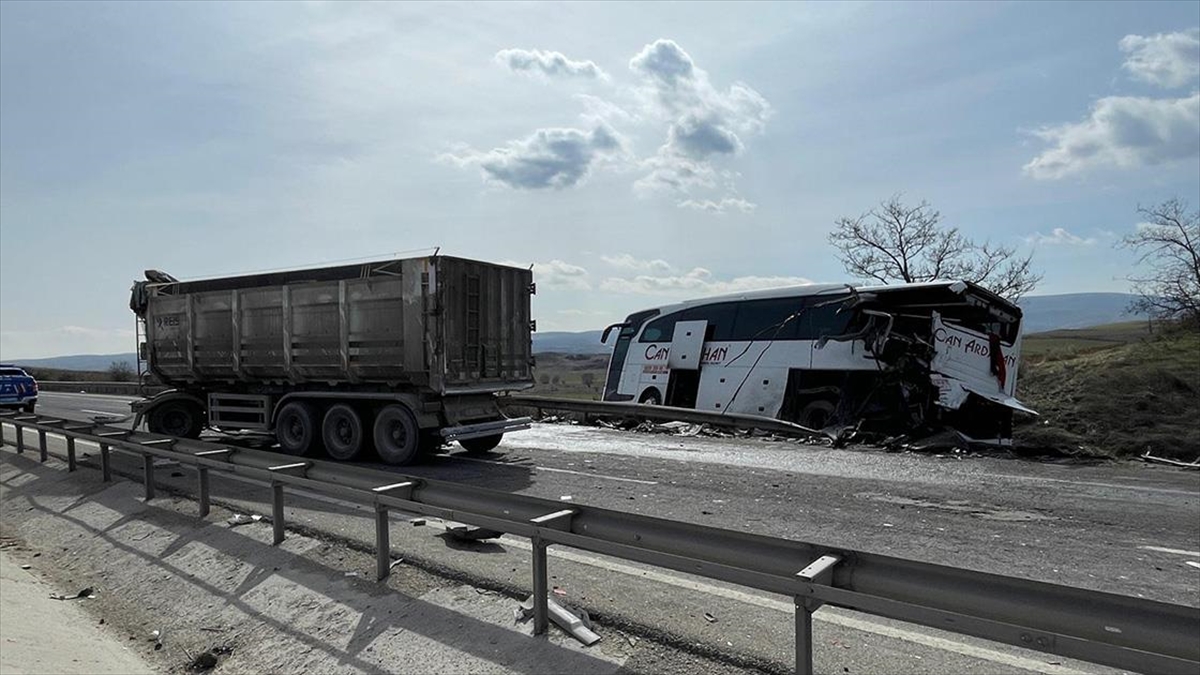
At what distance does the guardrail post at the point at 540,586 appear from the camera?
415 cm

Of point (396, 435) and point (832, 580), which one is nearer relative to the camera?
point (832, 580)

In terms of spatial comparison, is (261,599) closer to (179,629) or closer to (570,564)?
(179,629)

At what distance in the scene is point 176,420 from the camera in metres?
14.0

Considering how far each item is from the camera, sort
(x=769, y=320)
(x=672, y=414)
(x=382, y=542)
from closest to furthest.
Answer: (x=382, y=542)
(x=769, y=320)
(x=672, y=414)

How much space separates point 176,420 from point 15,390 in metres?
14.5

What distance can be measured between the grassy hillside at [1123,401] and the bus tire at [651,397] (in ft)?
25.6

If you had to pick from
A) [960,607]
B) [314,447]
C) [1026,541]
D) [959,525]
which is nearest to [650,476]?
[959,525]

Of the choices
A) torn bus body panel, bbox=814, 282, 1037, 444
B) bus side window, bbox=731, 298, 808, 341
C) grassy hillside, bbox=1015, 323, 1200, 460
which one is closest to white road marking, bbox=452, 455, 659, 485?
torn bus body panel, bbox=814, 282, 1037, 444

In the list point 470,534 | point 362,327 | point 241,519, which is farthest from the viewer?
point 362,327

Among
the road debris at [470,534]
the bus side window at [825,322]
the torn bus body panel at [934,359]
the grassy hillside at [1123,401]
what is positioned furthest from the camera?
the bus side window at [825,322]

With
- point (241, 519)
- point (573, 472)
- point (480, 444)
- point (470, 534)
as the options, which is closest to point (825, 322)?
point (573, 472)

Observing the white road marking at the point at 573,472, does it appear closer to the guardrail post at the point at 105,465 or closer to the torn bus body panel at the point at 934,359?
the guardrail post at the point at 105,465

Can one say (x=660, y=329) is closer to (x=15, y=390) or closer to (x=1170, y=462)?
(x=1170, y=462)

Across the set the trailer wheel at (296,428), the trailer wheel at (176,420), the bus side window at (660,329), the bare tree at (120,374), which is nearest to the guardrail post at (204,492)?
the trailer wheel at (296,428)
